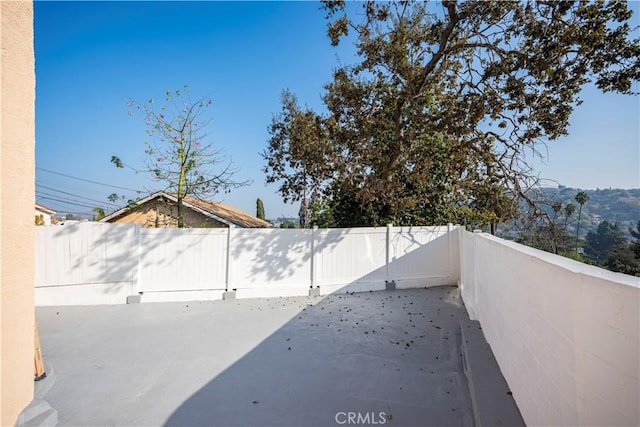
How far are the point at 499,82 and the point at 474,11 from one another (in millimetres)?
1590

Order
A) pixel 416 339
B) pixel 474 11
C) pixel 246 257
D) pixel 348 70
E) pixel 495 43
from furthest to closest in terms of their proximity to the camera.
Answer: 1. pixel 348 70
2. pixel 246 257
3. pixel 495 43
4. pixel 474 11
5. pixel 416 339

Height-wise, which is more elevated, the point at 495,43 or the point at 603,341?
the point at 495,43

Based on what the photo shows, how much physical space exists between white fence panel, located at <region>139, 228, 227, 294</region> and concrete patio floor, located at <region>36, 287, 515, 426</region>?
0.62m

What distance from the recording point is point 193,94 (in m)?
8.82

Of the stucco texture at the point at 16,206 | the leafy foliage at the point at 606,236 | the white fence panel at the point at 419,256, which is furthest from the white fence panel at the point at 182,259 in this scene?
the leafy foliage at the point at 606,236

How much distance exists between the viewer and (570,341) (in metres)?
1.51

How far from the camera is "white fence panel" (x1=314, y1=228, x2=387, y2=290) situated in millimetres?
7586

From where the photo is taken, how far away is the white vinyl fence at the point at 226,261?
5.96 metres

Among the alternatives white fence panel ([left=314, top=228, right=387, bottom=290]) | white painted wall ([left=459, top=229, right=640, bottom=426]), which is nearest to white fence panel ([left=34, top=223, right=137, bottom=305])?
white fence panel ([left=314, top=228, right=387, bottom=290])

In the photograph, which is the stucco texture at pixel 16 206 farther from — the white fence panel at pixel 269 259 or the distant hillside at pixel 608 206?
the distant hillside at pixel 608 206

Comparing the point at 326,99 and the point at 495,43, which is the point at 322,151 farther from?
the point at 495,43

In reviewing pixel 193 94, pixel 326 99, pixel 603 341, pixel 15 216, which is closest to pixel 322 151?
pixel 326 99

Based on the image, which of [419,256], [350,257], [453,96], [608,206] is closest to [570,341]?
[350,257]

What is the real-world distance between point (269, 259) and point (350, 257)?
2126 millimetres
